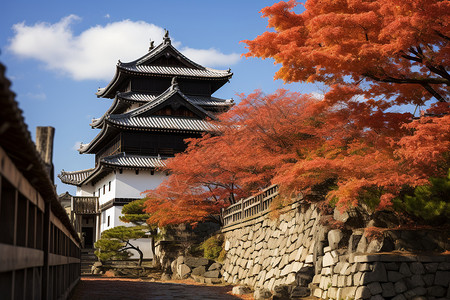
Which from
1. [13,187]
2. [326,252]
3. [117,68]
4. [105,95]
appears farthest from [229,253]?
[105,95]

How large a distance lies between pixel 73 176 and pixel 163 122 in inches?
518

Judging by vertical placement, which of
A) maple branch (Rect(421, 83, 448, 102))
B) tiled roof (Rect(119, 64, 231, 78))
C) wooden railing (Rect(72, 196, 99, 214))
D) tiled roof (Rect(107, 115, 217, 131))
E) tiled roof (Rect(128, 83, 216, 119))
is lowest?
wooden railing (Rect(72, 196, 99, 214))

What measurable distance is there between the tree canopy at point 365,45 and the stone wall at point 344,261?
385 centimetres

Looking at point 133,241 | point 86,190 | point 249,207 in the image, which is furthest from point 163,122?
point 249,207

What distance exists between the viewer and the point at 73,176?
49688 mm

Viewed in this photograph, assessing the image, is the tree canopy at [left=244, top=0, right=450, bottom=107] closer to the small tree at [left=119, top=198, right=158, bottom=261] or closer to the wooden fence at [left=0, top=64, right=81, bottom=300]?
the wooden fence at [left=0, top=64, right=81, bottom=300]

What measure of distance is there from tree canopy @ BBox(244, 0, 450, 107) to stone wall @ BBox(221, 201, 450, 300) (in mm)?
3845

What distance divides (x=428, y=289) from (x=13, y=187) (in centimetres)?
986

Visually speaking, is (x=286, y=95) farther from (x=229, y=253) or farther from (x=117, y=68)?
(x=117, y=68)

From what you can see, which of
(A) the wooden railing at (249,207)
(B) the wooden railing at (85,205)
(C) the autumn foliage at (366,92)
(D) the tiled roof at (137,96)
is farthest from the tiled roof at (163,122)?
(C) the autumn foliage at (366,92)

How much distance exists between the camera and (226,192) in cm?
2853

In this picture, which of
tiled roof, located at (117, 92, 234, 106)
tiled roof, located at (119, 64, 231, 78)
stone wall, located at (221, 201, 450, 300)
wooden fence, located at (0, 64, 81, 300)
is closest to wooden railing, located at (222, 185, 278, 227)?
stone wall, located at (221, 201, 450, 300)

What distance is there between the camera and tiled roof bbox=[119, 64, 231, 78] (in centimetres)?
4500

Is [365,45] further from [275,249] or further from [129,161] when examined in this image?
[129,161]
